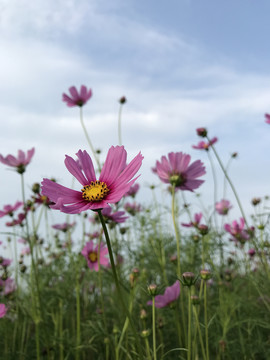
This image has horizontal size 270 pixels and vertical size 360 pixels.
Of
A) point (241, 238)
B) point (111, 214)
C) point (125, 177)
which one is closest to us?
point (125, 177)

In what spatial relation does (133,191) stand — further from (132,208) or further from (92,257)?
(92,257)

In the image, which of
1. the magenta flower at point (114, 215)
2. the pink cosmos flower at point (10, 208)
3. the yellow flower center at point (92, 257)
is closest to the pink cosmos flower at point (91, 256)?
the yellow flower center at point (92, 257)

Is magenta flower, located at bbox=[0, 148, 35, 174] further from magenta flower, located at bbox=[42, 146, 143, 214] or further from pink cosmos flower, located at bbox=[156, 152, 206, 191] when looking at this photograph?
magenta flower, located at bbox=[42, 146, 143, 214]

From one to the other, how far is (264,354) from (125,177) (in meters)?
1.02

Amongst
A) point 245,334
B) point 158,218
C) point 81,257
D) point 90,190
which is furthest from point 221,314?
point 158,218

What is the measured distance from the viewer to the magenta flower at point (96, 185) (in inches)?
25.5

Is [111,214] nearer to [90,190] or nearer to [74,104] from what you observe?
[90,190]

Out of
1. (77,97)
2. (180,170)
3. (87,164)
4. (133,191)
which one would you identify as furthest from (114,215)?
(77,97)

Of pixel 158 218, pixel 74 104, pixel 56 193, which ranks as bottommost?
pixel 56 193

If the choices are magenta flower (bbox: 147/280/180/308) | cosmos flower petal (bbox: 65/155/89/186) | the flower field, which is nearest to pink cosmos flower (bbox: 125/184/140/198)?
the flower field

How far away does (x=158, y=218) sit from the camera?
2.35 metres

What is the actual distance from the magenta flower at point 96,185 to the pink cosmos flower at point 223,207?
2.01 meters

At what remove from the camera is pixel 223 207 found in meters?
2.66

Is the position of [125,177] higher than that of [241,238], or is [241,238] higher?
[241,238]
